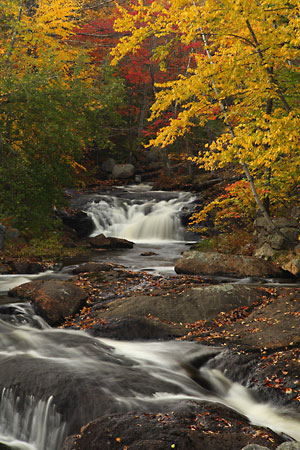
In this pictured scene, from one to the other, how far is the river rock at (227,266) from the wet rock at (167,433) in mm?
6392

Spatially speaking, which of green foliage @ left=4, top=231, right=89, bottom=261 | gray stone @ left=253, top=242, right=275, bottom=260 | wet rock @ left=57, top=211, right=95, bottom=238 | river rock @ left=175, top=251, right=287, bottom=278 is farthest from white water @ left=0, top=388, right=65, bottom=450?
wet rock @ left=57, top=211, right=95, bottom=238

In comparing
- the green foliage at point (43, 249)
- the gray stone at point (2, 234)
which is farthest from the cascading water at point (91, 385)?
the green foliage at point (43, 249)

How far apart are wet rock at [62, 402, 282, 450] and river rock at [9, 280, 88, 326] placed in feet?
13.1

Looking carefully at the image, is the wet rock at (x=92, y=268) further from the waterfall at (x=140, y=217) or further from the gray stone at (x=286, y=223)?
the waterfall at (x=140, y=217)

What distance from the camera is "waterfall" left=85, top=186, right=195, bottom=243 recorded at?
18094 mm

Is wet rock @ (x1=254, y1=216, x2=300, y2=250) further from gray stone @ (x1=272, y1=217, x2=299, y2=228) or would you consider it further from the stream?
the stream

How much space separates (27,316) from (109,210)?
12324mm

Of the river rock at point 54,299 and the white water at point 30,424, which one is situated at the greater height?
the river rock at point 54,299

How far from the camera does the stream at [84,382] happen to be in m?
4.08

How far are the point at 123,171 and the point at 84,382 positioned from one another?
22.2m

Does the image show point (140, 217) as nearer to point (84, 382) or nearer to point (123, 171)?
point (123, 171)

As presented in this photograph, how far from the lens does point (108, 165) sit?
89.4ft

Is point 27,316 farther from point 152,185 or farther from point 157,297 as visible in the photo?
point 152,185

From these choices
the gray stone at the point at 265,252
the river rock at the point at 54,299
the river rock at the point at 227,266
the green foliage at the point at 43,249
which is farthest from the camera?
the green foliage at the point at 43,249
